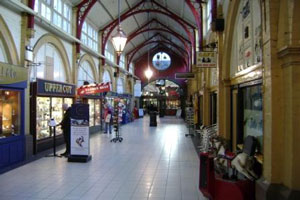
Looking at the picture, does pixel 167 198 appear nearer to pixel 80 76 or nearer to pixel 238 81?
pixel 238 81

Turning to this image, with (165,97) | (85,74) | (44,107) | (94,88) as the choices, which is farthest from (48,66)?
(165,97)

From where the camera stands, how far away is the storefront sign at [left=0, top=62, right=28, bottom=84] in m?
6.47

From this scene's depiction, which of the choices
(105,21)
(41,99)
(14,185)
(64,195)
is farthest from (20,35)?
(105,21)

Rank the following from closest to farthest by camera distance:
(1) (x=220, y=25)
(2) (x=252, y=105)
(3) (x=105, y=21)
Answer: (2) (x=252, y=105)
(1) (x=220, y=25)
(3) (x=105, y=21)

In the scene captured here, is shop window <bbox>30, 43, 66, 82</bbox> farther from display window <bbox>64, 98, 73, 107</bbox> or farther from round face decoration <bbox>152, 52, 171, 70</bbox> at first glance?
round face decoration <bbox>152, 52, 171, 70</bbox>

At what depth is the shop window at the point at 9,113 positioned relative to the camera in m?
7.09

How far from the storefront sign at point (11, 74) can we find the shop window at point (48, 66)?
1464 mm

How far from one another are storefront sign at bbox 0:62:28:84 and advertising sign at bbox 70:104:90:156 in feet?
4.92

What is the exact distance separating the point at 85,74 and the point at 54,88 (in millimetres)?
4395

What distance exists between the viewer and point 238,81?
5855 millimetres

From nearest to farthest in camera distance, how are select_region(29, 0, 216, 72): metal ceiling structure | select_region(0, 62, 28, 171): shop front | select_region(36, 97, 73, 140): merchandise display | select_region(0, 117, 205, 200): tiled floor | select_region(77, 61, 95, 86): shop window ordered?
select_region(0, 117, 205, 200): tiled floor, select_region(0, 62, 28, 171): shop front, select_region(36, 97, 73, 140): merchandise display, select_region(29, 0, 216, 72): metal ceiling structure, select_region(77, 61, 95, 86): shop window

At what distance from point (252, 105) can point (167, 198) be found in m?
2.23

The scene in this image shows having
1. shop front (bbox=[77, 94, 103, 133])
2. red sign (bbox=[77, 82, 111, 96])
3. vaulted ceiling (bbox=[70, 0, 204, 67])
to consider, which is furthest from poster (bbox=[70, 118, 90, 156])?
vaulted ceiling (bbox=[70, 0, 204, 67])

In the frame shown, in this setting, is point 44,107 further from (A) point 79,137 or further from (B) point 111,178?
(B) point 111,178
